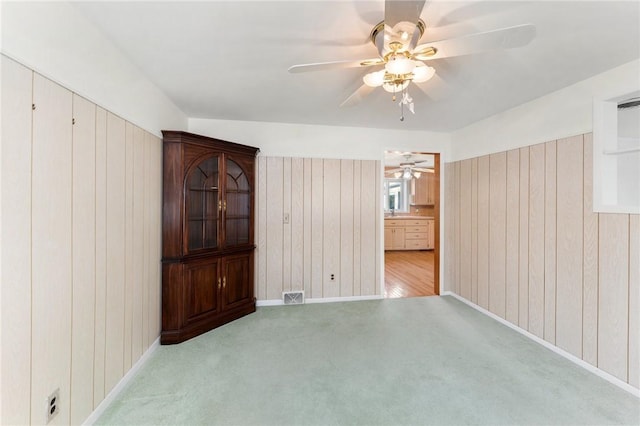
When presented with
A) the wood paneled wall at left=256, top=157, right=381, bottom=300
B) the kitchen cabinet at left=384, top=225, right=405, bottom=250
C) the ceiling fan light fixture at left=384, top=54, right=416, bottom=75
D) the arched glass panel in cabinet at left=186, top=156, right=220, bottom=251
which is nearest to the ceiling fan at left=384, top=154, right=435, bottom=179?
the kitchen cabinet at left=384, top=225, right=405, bottom=250

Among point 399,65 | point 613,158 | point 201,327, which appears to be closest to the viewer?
point 399,65

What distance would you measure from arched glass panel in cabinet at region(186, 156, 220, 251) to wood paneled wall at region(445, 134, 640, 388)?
317 cm

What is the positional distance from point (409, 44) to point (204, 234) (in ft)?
7.94

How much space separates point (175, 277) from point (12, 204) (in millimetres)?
1535

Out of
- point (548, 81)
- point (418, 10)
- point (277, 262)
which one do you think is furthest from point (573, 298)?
point (277, 262)

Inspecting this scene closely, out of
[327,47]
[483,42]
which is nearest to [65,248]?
[327,47]

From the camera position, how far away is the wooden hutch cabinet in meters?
2.48

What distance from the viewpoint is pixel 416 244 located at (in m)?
7.42

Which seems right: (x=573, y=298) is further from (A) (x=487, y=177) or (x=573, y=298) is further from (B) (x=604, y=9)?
(B) (x=604, y=9)

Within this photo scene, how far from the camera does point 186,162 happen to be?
253 cm

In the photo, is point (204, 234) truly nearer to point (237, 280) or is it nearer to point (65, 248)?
point (237, 280)

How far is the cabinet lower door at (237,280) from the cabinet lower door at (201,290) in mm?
107

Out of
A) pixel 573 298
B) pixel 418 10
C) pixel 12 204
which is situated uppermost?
pixel 418 10

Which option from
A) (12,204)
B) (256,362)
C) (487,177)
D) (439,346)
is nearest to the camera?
(12,204)
